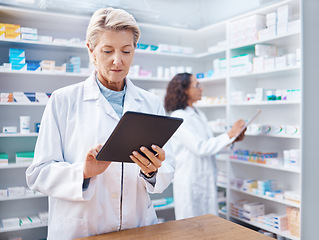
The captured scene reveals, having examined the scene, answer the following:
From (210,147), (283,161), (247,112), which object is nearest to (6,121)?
(210,147)

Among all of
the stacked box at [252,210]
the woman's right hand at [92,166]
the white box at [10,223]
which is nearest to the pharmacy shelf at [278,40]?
the stacked box at [252,210]

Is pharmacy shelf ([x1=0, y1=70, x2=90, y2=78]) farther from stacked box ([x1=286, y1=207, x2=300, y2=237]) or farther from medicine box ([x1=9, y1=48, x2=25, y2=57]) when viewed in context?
stacked box ([x1=286, y1=207, x2=300, y2=237])

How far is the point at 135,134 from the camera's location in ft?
3.83

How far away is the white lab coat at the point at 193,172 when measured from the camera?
10.1 ft

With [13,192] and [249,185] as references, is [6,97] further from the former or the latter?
[249,185]

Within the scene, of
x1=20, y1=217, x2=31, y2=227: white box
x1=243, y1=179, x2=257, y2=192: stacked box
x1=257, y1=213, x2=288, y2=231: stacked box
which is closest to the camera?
x1=257, y1=213, x2=288, y2=231: stacked box

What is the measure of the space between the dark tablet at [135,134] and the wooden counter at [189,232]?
329 millimetres

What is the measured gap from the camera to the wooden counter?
1309 mm

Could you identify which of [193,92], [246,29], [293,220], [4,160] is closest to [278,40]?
[246,29]

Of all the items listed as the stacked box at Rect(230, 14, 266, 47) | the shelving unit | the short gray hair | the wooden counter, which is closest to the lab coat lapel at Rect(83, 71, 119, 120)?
the short gray hair

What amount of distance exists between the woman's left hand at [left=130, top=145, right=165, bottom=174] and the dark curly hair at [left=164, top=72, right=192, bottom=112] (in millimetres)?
2029

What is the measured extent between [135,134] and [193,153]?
6.74 feet

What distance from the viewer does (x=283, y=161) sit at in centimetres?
342

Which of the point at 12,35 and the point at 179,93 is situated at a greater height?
the point at 12,35
